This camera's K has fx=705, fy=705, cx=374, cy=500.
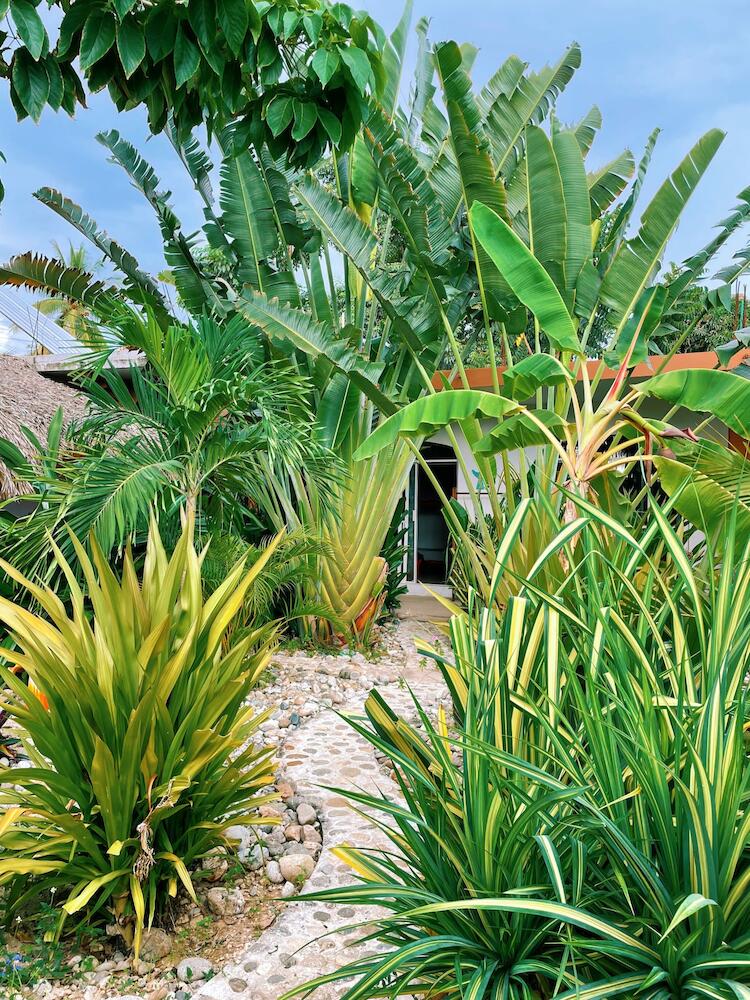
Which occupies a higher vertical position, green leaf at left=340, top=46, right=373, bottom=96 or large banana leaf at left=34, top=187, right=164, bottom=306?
large banana leaf at left=34, top=187, right=164, bottom=306

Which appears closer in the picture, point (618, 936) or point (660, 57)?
point (618, 936)

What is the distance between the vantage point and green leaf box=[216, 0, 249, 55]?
2.31 m

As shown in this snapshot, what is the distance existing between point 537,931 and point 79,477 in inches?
144

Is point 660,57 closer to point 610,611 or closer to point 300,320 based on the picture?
point 300,320

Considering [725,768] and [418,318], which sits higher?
[418,318]

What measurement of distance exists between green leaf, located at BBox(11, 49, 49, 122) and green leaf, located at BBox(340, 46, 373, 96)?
3.51ft

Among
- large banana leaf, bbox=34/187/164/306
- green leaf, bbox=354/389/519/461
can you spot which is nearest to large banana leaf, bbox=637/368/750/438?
green leaf, bbox=354/389/519/461

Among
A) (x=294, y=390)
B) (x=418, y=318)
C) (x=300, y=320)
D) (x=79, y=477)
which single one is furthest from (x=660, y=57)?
(x=79, y=477)

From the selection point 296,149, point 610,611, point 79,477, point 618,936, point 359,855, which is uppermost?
point 296,149

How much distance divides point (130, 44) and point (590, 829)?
2.74 metres

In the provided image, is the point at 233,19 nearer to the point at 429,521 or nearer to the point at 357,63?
the point at 357,63

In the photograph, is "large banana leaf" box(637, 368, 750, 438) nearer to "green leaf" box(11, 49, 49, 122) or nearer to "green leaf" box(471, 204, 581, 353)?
"green leaf" box(471, 204, 581, 353)

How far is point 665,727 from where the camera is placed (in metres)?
1.84

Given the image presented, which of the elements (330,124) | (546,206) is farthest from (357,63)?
(546,206)
